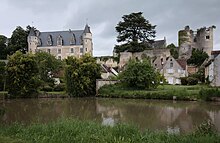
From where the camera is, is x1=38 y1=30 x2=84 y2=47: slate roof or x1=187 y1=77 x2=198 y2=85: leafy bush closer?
x1=187 y1=77 x2=198 y2=85: leafy bush

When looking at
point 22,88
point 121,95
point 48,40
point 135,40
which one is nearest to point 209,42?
point 135,40

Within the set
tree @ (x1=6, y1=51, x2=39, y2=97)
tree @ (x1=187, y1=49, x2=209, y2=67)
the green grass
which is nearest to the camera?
the green grass

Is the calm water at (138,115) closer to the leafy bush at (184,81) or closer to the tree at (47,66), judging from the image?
the leafy bush at (184,81)

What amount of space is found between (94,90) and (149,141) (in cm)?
3115

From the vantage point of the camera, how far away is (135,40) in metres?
52.9

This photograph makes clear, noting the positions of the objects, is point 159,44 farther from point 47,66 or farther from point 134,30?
point 47,66

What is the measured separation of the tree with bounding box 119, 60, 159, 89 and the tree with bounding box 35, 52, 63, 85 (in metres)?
13.0

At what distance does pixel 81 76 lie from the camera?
38.3 meters

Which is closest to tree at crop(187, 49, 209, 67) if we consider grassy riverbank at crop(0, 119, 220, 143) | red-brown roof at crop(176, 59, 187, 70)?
red-brown roof at crop(176, 59, 187, 70)

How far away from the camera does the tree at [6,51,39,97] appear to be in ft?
123

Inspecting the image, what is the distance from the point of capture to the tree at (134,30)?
166 feet

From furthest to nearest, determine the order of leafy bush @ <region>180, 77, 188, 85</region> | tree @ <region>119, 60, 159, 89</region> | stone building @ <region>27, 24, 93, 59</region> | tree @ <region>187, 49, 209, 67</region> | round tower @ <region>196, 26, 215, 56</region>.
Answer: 1. stone building @ <region>27, 24, 93, 59</region>
2. round tower @ <region>196, 26, 215, 56</region>
3. tree @ <region>187, 49, 209, 67</region>
4. leafy bush @ <region>180, 77, 188, 85</region>
5. tree @ <region>119, 60, 159, 89</region>

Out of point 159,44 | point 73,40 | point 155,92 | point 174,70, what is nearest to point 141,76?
point 155,92

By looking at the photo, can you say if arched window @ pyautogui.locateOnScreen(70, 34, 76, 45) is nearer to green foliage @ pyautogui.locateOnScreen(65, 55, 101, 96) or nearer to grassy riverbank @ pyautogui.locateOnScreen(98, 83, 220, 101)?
green foliage @ pyautogui.locateOnScreen(65, 55, 101, 96)
